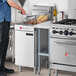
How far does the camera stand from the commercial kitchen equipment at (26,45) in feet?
15.3

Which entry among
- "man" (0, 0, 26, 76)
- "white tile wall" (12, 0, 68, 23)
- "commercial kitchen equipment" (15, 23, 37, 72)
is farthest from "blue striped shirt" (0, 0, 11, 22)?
"white tile wall" (12, 0, 68, 23)

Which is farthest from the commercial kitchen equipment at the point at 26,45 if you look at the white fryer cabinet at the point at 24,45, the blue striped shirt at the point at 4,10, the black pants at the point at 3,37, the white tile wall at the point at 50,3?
the white tile wall at the point at 50,3

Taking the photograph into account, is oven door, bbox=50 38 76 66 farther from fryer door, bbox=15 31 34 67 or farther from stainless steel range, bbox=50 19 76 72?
fryer door, bbox=15 31 34 67

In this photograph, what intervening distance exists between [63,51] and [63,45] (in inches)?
3.6

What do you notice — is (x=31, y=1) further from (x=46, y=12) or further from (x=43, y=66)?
(x=43, y=66)

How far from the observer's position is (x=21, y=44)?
4.74 metres

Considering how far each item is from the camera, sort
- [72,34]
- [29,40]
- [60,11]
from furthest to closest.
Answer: [60,11] < [29,40] < [72,34]

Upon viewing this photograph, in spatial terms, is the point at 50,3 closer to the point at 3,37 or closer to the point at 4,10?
the point at 4,10

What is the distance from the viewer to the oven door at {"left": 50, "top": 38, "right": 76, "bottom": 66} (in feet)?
14.1

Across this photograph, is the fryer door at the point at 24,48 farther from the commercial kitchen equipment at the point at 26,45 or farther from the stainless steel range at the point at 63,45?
the stainless steel range at the point at 63,45

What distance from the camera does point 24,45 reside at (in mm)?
4719

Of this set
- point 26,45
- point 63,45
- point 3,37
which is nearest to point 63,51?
point 63,45

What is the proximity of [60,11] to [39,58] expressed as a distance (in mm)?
927

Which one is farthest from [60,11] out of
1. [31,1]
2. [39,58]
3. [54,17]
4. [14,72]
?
[14,72]
